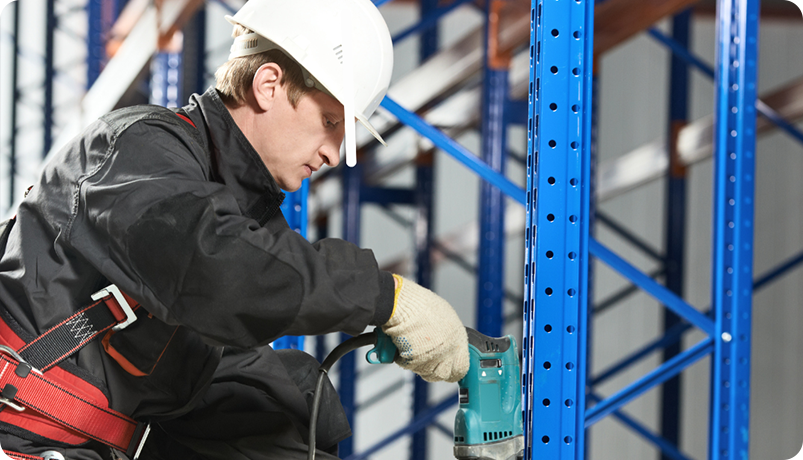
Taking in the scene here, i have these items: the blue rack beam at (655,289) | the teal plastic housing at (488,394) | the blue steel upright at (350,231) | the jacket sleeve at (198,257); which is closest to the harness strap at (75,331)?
the jacket sleeve at (198,257)

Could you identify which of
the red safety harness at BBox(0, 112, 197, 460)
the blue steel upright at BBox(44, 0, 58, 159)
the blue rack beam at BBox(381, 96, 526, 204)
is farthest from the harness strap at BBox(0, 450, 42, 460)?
the blue steel upright at BBox(44, 0, 58, 159)

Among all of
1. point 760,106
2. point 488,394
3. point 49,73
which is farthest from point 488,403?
point 49,73

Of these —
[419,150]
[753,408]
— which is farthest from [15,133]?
[753,408]

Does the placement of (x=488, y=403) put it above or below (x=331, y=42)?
below

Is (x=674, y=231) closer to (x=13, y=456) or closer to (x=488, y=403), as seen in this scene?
(x=488, y=403)

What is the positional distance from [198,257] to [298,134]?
0.51 m

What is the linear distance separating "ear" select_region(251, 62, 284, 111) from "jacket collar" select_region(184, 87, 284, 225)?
0.10 meters

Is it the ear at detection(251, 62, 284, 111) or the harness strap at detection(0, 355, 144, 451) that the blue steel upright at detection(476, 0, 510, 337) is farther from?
the harness strap at detection(0, 355, 144, 451)

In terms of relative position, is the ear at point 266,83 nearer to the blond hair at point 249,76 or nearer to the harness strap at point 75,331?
the blond hair at point 249,76

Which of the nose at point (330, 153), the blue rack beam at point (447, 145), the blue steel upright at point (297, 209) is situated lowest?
the nose at point (330, 153)

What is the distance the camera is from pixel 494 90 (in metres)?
4.86

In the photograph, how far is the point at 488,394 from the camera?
1.76 metres

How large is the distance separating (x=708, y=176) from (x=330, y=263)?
7.56 meters

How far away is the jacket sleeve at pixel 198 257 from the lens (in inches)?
52.3
